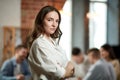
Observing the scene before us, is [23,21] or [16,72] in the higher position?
[23,21]

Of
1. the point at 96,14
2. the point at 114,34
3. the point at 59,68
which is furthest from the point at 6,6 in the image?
the point at 114,34

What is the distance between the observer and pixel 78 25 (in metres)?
6.34

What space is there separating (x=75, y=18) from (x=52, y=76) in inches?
196

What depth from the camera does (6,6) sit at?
173 centimetres

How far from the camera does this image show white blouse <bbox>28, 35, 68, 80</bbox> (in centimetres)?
143

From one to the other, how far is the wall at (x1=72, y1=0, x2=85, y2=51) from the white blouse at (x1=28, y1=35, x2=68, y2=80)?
484cm

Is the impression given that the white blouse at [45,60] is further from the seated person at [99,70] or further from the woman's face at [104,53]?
the woman's face at [104,53]

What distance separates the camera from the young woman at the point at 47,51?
143cm

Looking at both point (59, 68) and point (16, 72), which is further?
point (16, 72)

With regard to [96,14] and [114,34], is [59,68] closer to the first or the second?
[96,14]

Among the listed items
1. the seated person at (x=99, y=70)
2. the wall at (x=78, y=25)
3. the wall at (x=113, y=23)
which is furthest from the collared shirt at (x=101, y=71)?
the wall at (x=113, y=23)

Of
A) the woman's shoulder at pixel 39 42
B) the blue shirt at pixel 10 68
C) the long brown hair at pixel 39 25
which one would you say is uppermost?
the long brown hair at pixel 39 25

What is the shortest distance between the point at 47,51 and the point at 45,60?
0.04m

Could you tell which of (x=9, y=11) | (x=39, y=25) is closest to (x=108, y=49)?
(x=9, y=11)
